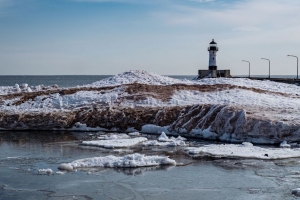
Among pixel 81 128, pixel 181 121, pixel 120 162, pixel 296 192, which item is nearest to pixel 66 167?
pixel 120 162

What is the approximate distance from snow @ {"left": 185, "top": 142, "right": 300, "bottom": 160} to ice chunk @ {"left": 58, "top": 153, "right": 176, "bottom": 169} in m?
2.85

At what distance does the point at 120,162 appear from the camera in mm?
21406

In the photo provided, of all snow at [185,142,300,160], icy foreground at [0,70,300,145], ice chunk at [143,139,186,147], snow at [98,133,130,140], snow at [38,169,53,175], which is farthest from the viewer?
snow at [98,133,130,140]

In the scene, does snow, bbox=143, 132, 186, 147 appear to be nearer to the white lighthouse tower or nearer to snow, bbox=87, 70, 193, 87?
snow, bbox=87, 70, 193, 87

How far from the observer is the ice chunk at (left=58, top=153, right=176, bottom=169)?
21.3 meters

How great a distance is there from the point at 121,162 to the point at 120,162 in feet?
0.15

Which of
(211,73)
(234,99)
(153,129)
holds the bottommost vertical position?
(153,129)

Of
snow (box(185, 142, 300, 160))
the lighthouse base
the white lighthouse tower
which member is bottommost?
snow (box(185, 142, 300, 160))

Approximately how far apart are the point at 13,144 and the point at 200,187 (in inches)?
575

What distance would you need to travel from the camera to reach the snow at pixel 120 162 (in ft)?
69.6

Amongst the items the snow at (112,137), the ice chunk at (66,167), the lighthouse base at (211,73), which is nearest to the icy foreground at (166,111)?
the snow at (112,137)

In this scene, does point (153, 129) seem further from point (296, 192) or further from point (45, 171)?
point (296, 192)

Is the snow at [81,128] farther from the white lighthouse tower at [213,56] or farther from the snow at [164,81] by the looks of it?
the white lighthouse tower at [213,56]

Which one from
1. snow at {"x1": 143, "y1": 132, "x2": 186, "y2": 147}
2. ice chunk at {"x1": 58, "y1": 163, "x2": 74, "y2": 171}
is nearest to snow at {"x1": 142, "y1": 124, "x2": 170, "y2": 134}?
snow at {"x1": 143, "y1": 132, "x2": 186, "y2": 147}
